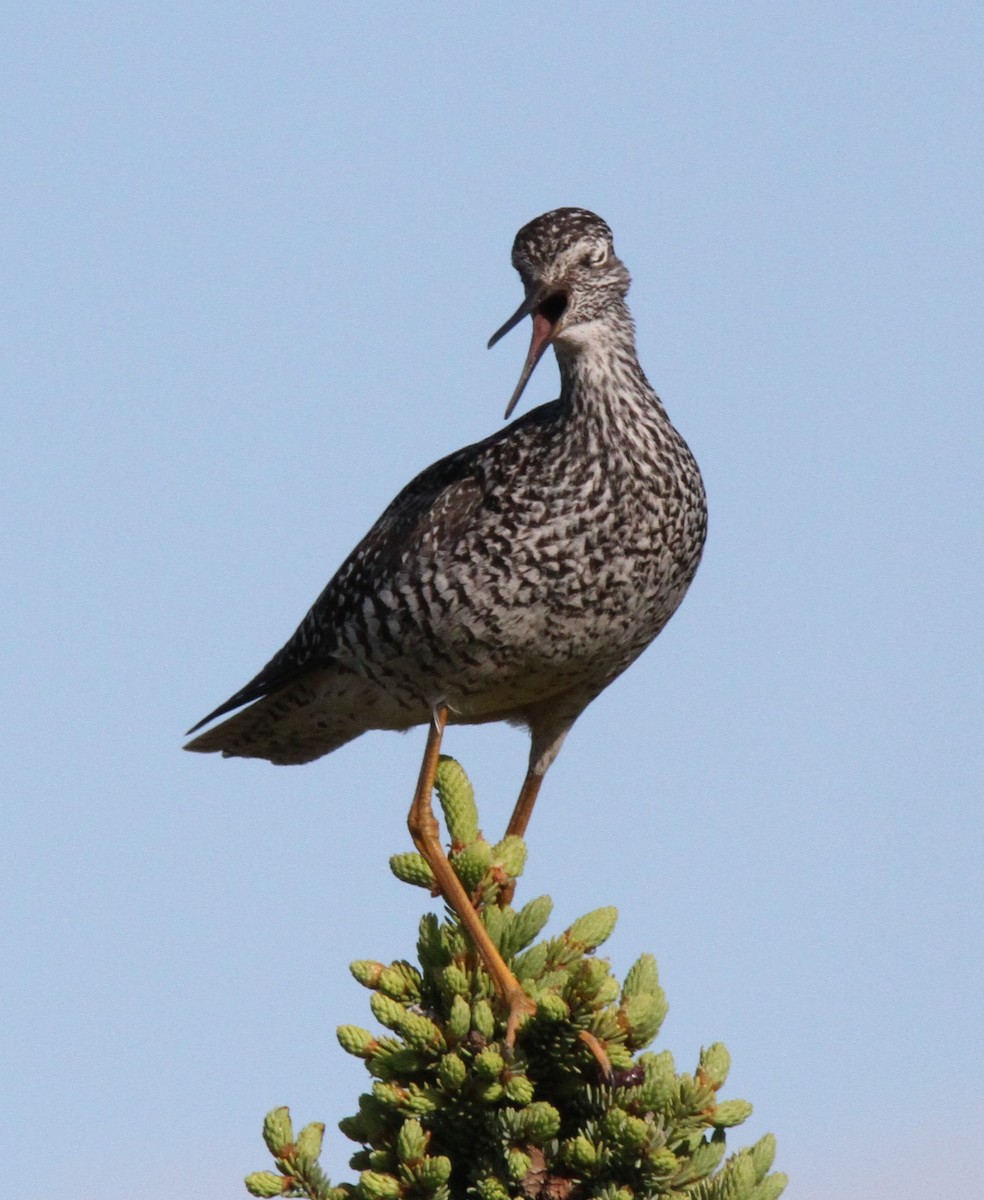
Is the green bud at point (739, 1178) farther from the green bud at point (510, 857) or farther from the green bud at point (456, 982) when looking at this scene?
the green bud at point (510, 857)

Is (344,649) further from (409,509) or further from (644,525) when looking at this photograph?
(644,525)

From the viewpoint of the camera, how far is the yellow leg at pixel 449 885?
19.5 ft

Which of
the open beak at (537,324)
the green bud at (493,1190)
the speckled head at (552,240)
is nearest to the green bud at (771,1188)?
the green bud at (493,1190)

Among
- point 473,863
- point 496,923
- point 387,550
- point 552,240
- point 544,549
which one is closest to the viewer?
point 496,923

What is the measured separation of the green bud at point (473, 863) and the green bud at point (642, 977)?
0.64 metres

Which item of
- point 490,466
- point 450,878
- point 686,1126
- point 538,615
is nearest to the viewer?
point 686,1126

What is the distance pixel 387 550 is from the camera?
8508mm

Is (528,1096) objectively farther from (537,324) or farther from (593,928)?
(537,324)

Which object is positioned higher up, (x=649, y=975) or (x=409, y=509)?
(x=409, y=509)

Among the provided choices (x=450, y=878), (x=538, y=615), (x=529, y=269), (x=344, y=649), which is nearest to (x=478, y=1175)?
→ (x=450, y=878)

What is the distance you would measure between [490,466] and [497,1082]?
10.5ft

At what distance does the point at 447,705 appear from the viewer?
8.21 metres

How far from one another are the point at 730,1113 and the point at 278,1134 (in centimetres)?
137

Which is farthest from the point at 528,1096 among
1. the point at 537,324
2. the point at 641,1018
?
the point at 537,324
